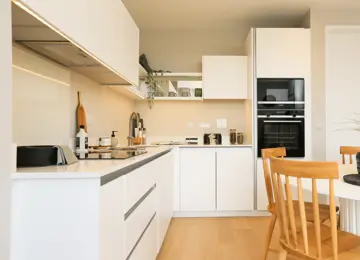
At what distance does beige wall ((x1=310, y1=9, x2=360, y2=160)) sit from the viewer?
406cm

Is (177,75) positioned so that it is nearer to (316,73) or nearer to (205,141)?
(205,141)

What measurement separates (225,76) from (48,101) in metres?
2.74

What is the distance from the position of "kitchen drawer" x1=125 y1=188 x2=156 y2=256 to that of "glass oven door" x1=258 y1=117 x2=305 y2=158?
2055 millimetres

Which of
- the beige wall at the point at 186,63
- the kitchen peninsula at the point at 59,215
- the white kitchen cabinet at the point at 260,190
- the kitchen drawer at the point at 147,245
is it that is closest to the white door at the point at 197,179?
the white kitchen cabinet at the point at 260,190

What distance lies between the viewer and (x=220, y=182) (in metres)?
3.99

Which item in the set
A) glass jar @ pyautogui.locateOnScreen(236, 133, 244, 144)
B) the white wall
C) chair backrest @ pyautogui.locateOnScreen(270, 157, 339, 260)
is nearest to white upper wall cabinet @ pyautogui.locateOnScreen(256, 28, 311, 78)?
glass jar @ pyautogui.locateOnScreen(236, 133, 244, 144)

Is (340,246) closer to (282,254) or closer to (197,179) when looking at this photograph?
(282,254)

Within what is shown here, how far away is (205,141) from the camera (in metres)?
4.57

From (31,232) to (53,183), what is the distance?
197 millimetres

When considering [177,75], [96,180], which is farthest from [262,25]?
[96,180]

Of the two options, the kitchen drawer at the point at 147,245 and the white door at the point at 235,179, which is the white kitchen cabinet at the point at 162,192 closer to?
the kitchen drawer at the point at 147,245

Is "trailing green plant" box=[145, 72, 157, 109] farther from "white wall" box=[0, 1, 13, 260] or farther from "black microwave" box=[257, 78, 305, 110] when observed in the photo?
"white wall" box=[0, 1, 13, 260]

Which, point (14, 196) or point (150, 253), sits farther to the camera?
point (150, 253)

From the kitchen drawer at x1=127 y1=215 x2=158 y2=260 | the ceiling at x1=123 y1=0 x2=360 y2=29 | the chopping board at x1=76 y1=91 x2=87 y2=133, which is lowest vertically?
the kitchen drawer at x1=127 y1=215 x2=158 y2=260
